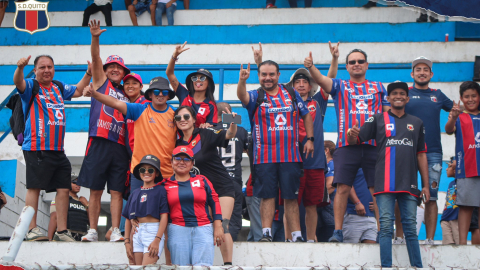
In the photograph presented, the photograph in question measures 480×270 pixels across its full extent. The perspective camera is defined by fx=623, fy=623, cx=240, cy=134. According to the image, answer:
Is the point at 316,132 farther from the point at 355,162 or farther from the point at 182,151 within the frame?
the point at 182,151

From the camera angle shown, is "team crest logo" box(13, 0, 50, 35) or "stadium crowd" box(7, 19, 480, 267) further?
"team crest logo" box(13, 0, 50, 35)

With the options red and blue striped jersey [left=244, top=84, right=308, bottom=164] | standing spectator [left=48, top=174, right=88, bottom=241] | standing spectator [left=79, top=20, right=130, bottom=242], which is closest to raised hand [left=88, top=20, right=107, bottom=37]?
standing spectator [left=79, top=20, right=130, bottom=242]

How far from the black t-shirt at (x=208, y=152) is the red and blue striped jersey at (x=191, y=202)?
30 cm

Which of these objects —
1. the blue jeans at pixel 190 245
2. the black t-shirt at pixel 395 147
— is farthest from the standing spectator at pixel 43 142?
the black t-shirt at pixel 395 147

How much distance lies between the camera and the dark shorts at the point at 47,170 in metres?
5.83

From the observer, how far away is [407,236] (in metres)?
5.37

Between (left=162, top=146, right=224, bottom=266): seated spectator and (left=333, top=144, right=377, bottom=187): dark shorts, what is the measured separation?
141 cm

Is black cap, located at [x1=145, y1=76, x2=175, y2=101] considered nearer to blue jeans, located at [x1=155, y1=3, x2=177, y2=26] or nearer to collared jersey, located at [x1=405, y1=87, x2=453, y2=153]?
collared jersey, located at [x1=405, y1=87, x2=453, y2=153]

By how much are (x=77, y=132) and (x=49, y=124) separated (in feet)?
13.0

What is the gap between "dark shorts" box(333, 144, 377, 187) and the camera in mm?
6027

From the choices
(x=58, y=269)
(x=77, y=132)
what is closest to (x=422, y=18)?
(x=77, y=132)

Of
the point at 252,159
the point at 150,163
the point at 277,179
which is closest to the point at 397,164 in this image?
the point at 277,179

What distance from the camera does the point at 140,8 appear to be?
12.6m

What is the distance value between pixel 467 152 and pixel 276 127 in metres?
1.91
